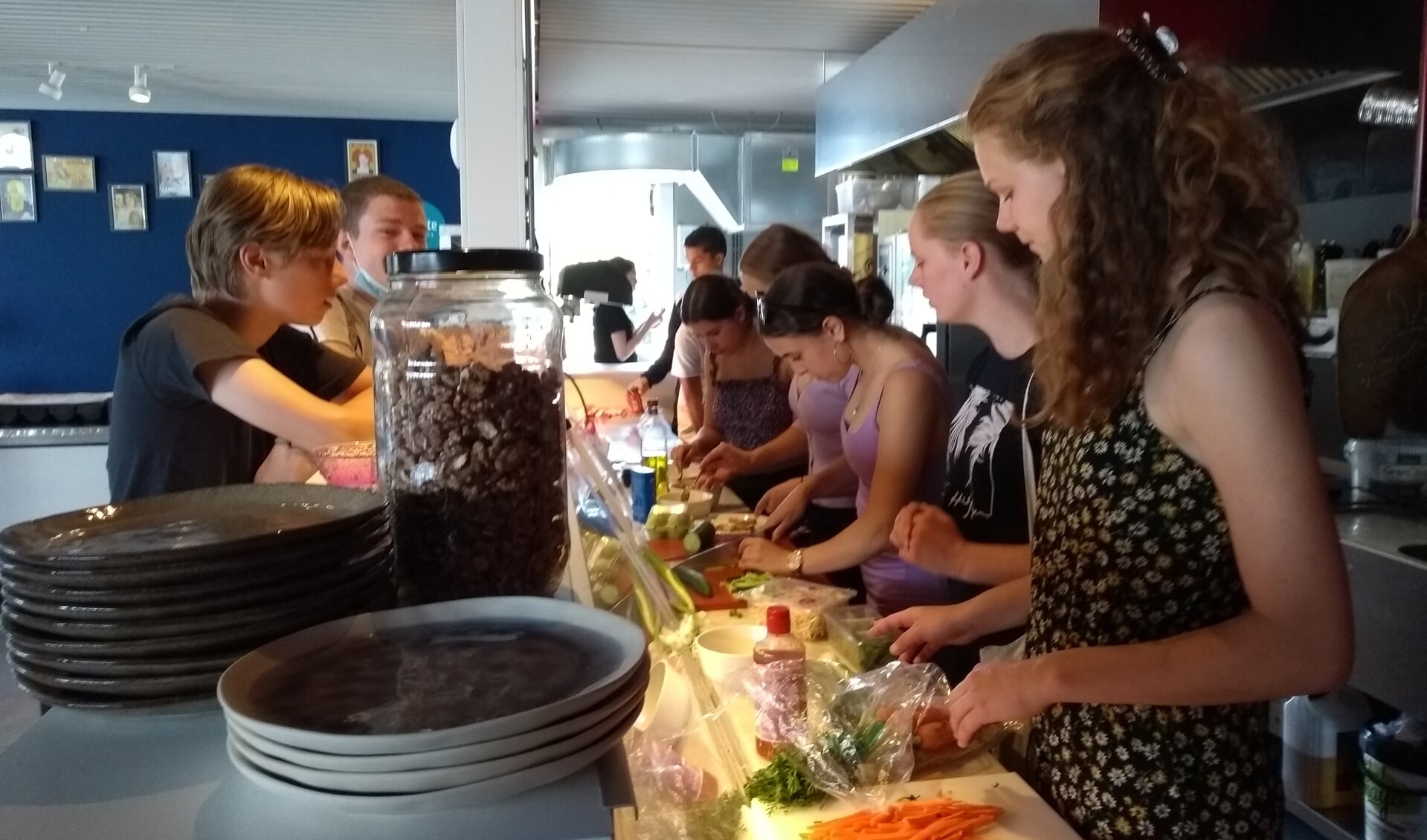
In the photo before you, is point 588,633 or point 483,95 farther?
point 483,95

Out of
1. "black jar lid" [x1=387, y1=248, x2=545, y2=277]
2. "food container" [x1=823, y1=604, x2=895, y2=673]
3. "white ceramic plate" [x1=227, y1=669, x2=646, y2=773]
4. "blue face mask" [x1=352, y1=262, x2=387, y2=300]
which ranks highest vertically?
"blue face mask" [x1=352, y1=262, x2=387, y2=300]

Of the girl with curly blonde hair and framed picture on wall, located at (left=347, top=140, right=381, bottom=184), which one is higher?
framed picture on wall, located at (left=347, top=140, right=381, bottom=184)

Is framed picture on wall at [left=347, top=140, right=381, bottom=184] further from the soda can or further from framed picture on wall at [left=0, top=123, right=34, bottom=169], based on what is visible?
the soda can

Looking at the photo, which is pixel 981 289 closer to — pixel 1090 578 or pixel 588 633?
pixel 1090 578

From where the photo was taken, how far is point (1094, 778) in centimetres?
112

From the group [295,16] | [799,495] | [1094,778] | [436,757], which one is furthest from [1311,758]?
[295,16]

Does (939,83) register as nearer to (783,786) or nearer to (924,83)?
(924,83)

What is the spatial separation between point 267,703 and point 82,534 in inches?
10.2

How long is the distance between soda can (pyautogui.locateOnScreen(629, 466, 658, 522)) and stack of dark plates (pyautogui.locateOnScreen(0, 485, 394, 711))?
5.65ft

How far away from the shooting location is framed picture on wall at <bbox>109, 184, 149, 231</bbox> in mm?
5824

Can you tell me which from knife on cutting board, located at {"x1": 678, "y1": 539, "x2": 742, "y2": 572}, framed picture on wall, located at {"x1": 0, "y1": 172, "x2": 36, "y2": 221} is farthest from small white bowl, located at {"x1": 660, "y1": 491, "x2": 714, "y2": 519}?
framed picture on wall, located at {"x1": 0, "y1": 172, "x2": 36, "y2": 221}

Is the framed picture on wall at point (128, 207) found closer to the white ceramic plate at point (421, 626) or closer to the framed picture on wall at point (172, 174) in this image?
the framed picture on wall at point (172, 174)

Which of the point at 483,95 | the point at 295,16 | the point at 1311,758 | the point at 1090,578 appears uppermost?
the point at 295,16

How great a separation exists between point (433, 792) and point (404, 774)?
18 millimetres
